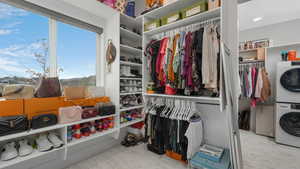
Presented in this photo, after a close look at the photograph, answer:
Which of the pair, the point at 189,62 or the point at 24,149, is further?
the point at 189,62

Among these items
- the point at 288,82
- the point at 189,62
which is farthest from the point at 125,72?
the point at 288,82

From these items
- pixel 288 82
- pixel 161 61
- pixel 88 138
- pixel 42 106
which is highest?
pixel 161 61

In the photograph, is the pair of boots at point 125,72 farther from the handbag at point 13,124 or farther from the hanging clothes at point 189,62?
the handbag at point 13,124

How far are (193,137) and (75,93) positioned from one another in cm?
175

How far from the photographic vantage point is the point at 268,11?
2.74 m

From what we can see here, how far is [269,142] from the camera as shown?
2.48 metres

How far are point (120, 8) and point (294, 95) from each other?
11.3 feet

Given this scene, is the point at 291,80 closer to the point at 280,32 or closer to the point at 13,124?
the point at 280,32

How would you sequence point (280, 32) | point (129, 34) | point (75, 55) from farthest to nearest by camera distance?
point (280, 32) → point (129, 34) → point (75, 55)

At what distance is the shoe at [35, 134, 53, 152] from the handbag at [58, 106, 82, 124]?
26 centimetres

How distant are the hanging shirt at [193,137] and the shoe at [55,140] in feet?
5.07

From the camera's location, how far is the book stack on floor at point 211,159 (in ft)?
4.73

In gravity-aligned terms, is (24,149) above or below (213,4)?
below

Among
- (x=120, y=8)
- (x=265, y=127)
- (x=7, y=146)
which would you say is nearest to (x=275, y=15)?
(x=265, y=127)
